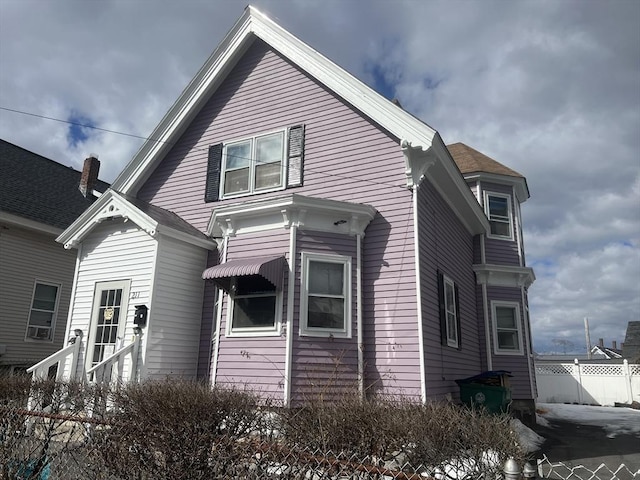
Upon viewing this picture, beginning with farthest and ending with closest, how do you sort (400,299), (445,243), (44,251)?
(44,251) → (445,243) → (400,299)

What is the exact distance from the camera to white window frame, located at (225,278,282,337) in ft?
27.3

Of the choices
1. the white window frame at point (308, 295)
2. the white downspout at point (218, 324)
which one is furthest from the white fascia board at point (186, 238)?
the white window frame at point (308, 295)

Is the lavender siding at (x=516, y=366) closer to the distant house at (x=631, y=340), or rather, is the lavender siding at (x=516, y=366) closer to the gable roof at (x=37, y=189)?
the gable roof at (x=37, y=189)

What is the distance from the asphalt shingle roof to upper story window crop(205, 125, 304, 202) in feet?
22.2

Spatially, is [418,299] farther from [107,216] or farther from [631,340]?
[631,340]

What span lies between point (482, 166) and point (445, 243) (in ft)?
18.8

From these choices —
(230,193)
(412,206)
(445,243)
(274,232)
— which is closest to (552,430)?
(445,243)

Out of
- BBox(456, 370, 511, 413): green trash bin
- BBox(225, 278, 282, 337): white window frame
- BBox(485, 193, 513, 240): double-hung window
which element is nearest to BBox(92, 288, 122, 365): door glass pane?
BBox(225, 278, 282, 337): white window frame

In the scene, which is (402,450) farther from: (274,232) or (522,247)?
(522,247)

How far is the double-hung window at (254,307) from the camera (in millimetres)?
8438

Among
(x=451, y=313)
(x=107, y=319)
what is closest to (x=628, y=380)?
(x=451, y=313)

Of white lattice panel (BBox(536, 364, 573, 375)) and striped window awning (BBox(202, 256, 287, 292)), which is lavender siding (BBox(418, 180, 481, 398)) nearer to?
striped window awning (BBox(202, 256, 287, 292))

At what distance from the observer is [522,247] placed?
50.2ft

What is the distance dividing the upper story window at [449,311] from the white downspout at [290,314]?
A: 3.16m
